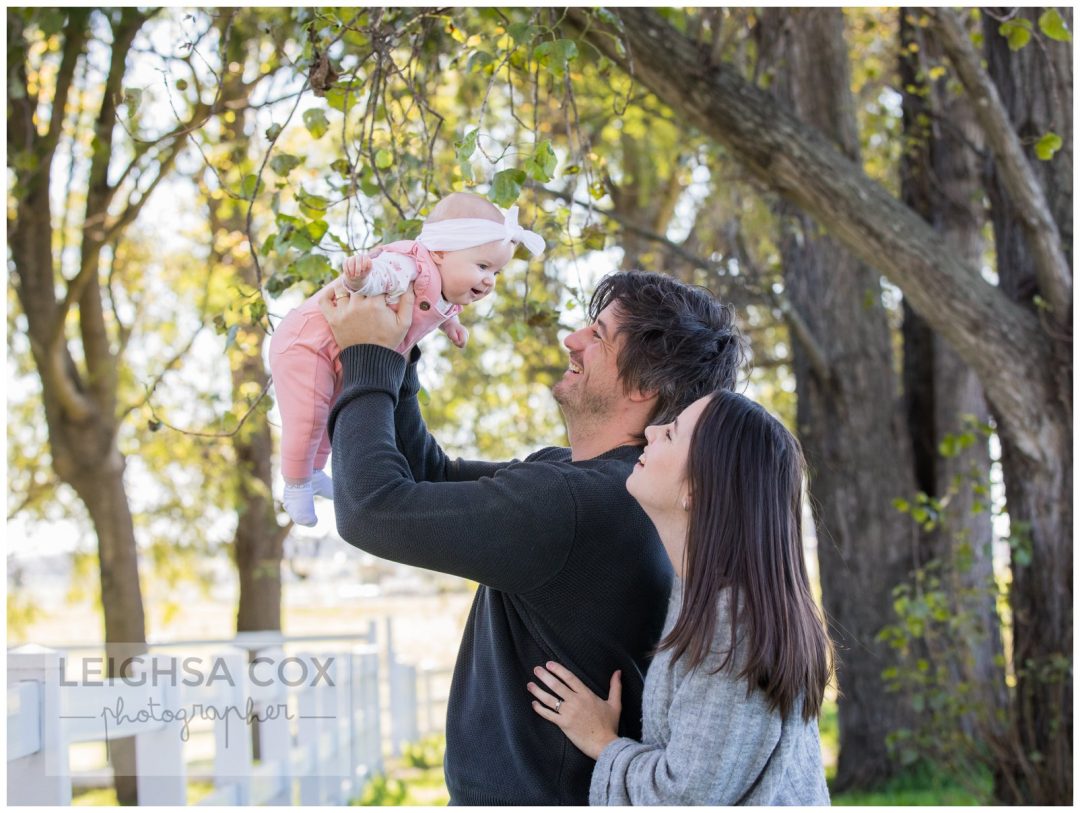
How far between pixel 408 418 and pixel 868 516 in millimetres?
4678

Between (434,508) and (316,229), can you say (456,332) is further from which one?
(434,508)

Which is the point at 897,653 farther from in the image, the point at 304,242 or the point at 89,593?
the point at 89,593

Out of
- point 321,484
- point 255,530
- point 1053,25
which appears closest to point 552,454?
point 321,484

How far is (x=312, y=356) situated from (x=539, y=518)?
1.94 feet

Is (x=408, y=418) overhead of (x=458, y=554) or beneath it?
overhead

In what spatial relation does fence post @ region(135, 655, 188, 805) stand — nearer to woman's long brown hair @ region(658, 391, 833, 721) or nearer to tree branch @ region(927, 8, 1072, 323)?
woman's long brown hair @ region(658, 391, 833, 721)

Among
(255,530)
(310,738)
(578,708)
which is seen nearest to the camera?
(578,708)

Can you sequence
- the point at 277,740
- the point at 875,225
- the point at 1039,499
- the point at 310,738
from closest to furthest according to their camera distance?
the point at 875,225, the point at 1039,499, the point at 277,740, the point at 310,738

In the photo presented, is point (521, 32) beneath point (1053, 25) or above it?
beneath

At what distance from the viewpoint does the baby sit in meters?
2.19

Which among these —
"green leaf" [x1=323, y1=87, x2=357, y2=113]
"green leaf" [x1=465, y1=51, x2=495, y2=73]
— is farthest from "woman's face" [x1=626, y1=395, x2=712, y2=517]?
"green leaf" [x1=323, y1=87, x2=357, y2=113]

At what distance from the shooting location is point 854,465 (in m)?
6.43

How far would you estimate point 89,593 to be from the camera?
1172 cm

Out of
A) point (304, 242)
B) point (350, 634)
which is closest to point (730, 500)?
point (304, 242)
